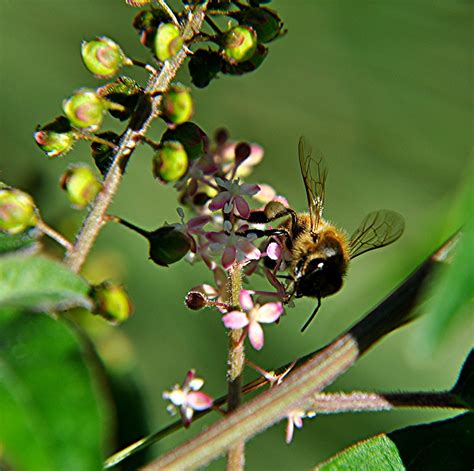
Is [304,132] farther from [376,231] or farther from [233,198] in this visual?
[233,198]

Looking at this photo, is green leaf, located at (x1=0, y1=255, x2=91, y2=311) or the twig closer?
green leaf, located at (x1=0, y1=255, x2=91, y2=311)

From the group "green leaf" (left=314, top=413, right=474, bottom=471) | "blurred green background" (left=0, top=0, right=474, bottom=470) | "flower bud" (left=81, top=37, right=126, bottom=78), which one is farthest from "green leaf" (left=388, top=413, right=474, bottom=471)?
"blurred green background" (left=0, top=0, right=474, bottom=470)

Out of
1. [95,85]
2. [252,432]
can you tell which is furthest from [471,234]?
[95,85]

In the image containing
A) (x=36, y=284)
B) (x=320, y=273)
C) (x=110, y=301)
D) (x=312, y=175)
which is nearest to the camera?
(x=36, y=284)

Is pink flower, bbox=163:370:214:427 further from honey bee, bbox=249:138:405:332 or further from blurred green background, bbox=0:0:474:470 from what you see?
blurred green background, bbox=0:0:474:470

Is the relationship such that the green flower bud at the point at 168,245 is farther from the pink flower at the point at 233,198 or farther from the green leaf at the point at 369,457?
the green leaf at the point at 369,457

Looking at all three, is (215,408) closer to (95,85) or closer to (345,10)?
(95,85)

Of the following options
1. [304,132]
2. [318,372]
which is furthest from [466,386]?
[304,132]
